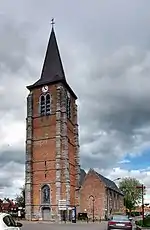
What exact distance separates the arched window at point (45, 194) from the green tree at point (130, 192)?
57.6 m

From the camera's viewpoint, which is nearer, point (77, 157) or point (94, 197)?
point (77, 157)

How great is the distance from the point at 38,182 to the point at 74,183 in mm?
8271

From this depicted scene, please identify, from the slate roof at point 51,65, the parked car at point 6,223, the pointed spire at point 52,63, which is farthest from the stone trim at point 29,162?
the parked car at point 6,223

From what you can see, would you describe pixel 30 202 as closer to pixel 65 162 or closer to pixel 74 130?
pixel 65 162

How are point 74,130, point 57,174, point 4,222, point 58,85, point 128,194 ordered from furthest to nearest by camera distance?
1. point 128,194
2. point 74,130
3. point 58,85
4. point 57,174
5. point 4,222

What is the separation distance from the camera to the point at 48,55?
7688cm

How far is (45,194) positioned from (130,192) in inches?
2351

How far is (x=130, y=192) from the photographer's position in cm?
12231

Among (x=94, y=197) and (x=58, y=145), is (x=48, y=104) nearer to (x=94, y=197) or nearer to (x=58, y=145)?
(x=58, y=145)

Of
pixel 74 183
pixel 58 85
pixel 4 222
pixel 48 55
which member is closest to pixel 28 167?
pixel 74 183

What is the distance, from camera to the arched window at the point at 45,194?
223ft

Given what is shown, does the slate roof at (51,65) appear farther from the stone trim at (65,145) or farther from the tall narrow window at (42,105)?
the stone trim at (65,145)

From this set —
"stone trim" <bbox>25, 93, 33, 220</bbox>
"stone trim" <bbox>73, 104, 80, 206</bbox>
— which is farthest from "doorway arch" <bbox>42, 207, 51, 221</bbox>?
"stone trim" <bbox>73, 104, 80, 206</bbox>

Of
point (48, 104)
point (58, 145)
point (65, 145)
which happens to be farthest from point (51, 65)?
point (58, 145)
